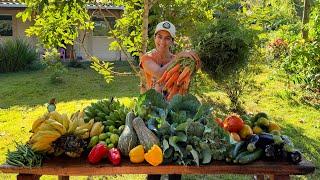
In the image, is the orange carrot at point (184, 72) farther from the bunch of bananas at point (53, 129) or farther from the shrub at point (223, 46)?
the bunch of bananas at point (53, 129)

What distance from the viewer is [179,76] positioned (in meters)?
3.20

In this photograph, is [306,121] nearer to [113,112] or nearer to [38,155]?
[113,112]

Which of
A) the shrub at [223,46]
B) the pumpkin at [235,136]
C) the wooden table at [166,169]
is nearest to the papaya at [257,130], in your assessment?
the pumpkin at [235,136]

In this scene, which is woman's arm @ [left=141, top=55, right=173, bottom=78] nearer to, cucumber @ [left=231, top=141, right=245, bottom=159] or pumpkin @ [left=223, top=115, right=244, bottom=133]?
pumpkin @ [left=223, top=115, right=244, bottom=133]

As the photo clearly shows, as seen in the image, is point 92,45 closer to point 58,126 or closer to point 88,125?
point 88,125

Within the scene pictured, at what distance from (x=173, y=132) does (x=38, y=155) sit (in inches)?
32.7

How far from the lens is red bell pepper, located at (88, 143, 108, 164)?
8.30 feet

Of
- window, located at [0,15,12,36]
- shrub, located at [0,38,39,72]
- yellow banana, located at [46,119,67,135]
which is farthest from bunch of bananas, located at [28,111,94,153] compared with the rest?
window, located at [0,15,12,36]

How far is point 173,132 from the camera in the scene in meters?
2.59

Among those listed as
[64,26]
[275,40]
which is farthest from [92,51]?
[64,26]

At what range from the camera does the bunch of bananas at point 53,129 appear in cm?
253

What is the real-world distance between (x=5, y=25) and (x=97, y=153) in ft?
53.3

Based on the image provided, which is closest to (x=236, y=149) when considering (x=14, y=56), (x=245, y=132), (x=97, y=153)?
(x=245, y=132)

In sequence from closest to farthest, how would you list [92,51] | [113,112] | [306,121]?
[113,112] < [306,121] < [92,51]
